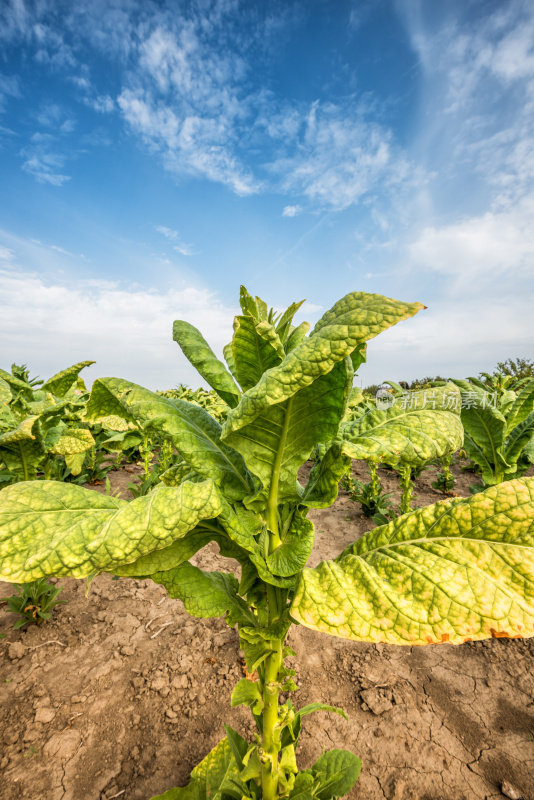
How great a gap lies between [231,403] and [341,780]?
5.99ft

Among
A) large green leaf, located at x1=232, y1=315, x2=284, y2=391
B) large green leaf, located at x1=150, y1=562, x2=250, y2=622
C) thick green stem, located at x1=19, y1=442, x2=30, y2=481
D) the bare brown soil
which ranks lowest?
the bare brown soil

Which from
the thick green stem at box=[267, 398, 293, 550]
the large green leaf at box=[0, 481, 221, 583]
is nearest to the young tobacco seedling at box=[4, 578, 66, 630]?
the large green leaf at box=[0, 481, 221, 583]

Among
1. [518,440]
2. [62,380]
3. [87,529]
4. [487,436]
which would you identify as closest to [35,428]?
[62,380]

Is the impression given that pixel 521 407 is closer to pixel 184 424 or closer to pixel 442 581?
pixel 442 581

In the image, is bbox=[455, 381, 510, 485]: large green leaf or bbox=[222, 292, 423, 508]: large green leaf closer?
bbox=[222, 292, 423, 508]: large green leaf

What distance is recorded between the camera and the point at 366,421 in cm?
143

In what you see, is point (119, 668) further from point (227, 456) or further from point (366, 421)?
point (366, 421)

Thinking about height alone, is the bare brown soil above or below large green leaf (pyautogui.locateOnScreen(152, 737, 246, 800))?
below

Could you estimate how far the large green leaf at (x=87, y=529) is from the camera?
0.95 m

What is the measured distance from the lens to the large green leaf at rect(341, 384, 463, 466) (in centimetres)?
116

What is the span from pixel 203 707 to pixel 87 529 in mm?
2397

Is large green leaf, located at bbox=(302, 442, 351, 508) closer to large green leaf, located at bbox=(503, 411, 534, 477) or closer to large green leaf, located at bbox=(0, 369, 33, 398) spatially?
large green leaf, located at bbox=(0, 369, 33, 398)

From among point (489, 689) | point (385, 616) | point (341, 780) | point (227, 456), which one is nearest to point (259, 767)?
point (341, 780)

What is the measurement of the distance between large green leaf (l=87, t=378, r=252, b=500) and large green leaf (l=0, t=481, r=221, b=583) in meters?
0.19
